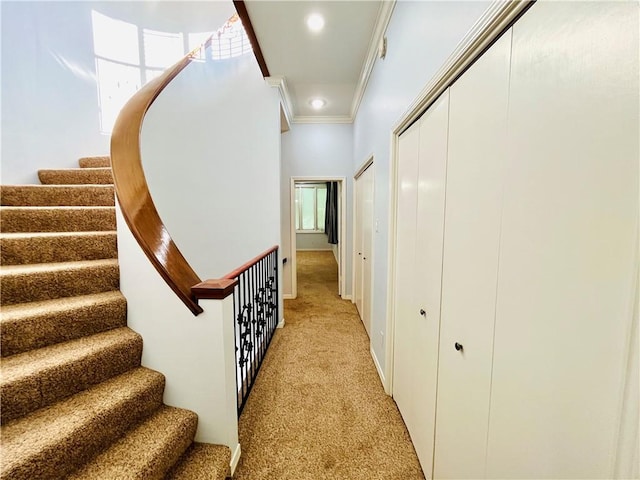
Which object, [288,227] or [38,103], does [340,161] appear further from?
[38,103]

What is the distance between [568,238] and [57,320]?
2049 millimetres

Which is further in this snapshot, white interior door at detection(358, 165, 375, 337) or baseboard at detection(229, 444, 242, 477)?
white interior door at detection(358, 165, 375, 337)

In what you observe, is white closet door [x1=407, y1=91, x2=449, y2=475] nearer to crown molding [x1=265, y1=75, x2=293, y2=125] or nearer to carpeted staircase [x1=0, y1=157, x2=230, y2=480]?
carpeted staircase [x1=0, y1=157, x2=230, y2=480]

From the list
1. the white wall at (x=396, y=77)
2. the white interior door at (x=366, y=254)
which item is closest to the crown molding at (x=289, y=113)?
the white wall at (x=396, y=77)

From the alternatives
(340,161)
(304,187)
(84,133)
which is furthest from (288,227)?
(304,187)

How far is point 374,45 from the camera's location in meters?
2.22

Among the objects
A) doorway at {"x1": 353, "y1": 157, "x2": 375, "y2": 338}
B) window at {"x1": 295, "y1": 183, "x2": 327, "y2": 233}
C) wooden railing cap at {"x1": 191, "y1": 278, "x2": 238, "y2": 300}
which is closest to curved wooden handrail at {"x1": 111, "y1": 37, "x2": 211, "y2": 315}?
wooden railing cap at {"x1": 191, "y1": 278, "x2": 238, "y2": 300}

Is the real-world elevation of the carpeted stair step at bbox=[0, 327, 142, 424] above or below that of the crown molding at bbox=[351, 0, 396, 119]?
below

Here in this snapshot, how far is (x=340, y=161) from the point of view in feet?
13.2

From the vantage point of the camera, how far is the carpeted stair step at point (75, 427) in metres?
0.87

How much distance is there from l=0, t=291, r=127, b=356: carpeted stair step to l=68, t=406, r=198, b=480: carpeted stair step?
585 millimetres

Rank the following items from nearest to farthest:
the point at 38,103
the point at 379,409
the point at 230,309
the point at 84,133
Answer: the point at 230,309 → the point at 379,409 → the point at 38,103 → the point at 84,133

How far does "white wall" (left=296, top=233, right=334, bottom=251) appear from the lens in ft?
29.5

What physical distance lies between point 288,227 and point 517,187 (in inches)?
138
